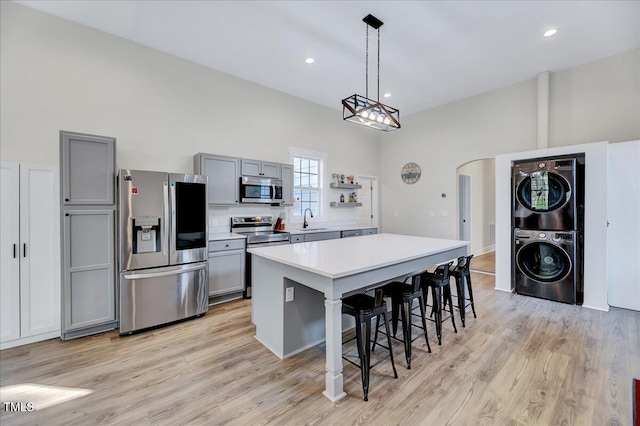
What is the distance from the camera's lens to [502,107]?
4965 mm

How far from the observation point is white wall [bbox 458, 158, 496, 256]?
269 inches

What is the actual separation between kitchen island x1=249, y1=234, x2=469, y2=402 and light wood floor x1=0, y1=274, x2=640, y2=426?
0.56ft

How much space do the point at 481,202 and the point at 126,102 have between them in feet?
25.1

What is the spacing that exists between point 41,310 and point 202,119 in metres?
2.94

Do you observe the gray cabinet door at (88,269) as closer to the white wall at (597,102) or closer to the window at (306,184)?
the window at (306,184)

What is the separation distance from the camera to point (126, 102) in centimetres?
352

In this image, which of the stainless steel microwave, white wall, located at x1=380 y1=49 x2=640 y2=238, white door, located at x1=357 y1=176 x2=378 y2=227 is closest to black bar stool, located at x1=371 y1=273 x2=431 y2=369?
the stainless steel microwave

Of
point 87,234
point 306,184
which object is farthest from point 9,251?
point 306,184

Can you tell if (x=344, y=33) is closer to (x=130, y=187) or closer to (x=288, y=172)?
(x=288, y=172)

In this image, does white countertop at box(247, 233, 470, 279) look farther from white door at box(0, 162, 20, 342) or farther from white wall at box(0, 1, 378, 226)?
white door at box(0, 162, 20, 342)

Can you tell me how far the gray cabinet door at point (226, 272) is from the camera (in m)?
3.71

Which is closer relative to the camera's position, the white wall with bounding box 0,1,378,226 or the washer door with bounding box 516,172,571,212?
the white wall with bounding box 0,1,378,226

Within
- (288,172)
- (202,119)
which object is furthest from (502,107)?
(202,119)

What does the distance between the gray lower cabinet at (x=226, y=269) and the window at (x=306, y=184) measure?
5.46 feet
